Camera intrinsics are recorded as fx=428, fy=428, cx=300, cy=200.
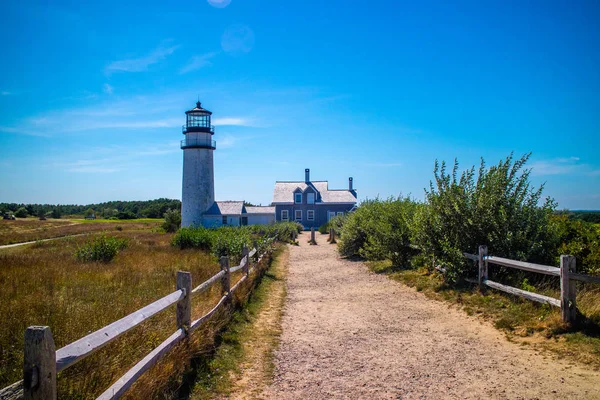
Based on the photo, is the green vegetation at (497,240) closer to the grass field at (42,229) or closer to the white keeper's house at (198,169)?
the white keeper's house at (198,169)

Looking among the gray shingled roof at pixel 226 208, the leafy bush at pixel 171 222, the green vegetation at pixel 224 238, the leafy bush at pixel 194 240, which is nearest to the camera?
the green vegetation at pixel 224 238

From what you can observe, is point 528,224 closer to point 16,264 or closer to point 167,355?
point 167,355

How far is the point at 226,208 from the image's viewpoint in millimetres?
46094

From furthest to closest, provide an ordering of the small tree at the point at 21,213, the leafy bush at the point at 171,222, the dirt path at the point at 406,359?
the small tree at the point at 21,213
the leafy bush at the point at 171,222
the dirt path at the point at 406,359

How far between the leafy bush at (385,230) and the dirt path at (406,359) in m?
4.87

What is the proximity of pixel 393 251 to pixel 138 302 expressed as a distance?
415 inches

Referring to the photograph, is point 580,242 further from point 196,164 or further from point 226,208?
point 226,208

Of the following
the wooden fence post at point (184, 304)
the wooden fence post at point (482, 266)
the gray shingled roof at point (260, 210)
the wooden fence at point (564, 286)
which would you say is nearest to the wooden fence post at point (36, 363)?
the wooden fence post at point (184, 304)

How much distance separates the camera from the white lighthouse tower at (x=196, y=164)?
40.8 m

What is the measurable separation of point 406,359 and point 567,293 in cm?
308

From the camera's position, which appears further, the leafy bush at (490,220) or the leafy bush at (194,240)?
the leafy bush at (194,240)

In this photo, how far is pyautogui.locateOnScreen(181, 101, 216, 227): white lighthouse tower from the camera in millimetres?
40781

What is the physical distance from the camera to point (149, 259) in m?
18.3

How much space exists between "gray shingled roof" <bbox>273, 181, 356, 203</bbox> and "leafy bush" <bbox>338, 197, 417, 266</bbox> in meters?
30.6
